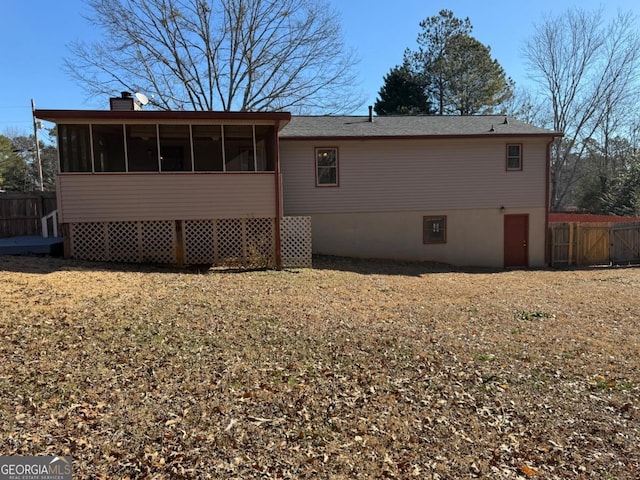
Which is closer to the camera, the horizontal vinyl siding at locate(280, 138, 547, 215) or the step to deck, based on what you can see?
the step to deck

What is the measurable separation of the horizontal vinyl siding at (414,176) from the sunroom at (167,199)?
102 inches

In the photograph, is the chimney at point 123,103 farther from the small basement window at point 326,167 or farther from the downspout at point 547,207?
the downspout at point 547,207

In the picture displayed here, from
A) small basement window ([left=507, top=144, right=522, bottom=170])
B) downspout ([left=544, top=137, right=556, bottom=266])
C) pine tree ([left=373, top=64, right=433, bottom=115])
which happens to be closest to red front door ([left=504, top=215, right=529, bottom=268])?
downspout ([left=544, top=137, right=556, bottom=266])

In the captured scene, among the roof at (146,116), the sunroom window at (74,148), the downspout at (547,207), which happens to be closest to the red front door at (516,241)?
the downspout at (547,207)

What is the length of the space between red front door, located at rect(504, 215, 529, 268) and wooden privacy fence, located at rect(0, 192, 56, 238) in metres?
15.9

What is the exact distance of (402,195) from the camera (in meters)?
14.5

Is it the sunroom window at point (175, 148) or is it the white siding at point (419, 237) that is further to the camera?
the white siding at point (419, 237)

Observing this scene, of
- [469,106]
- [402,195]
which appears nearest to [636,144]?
[469,106]

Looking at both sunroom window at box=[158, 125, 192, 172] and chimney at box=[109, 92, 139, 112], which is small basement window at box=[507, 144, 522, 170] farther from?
chimney at box=[109, 92, 139, 112]

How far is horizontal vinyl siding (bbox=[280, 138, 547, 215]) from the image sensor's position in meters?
13.9

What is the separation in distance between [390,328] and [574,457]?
3.06 m

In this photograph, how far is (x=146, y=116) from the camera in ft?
32.2

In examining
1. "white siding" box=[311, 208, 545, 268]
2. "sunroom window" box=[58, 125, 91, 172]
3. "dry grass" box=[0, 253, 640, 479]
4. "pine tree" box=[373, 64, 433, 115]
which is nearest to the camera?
"dry grass" box=[0, 253, 640, 479]

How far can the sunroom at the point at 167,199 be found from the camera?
32.9ft
